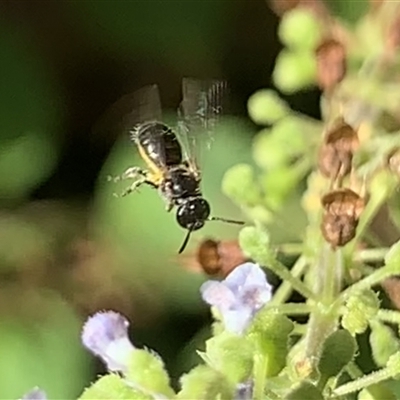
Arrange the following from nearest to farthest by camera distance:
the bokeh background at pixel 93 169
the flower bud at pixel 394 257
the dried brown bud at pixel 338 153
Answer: the flower bud at pixel 394 257 → the dried brown bud at pixel 338 153 → the bokeh background at pixel 93 169

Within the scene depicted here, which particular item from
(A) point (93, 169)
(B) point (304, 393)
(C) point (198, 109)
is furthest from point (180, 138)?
(A) point (93, 169)

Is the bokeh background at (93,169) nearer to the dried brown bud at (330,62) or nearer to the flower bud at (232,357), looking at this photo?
the dried brown bud at (330,62)

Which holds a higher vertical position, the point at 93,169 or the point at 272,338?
the point at 272,338

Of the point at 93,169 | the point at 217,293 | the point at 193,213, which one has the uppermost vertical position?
the point at 217,293

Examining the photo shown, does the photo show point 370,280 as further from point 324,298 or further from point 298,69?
point 298,69

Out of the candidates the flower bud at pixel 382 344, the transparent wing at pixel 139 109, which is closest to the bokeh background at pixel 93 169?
the transparent wing at pixel 139 109

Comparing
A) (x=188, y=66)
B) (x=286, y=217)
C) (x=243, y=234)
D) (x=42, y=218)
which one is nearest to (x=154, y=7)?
(x=188, y=66)
